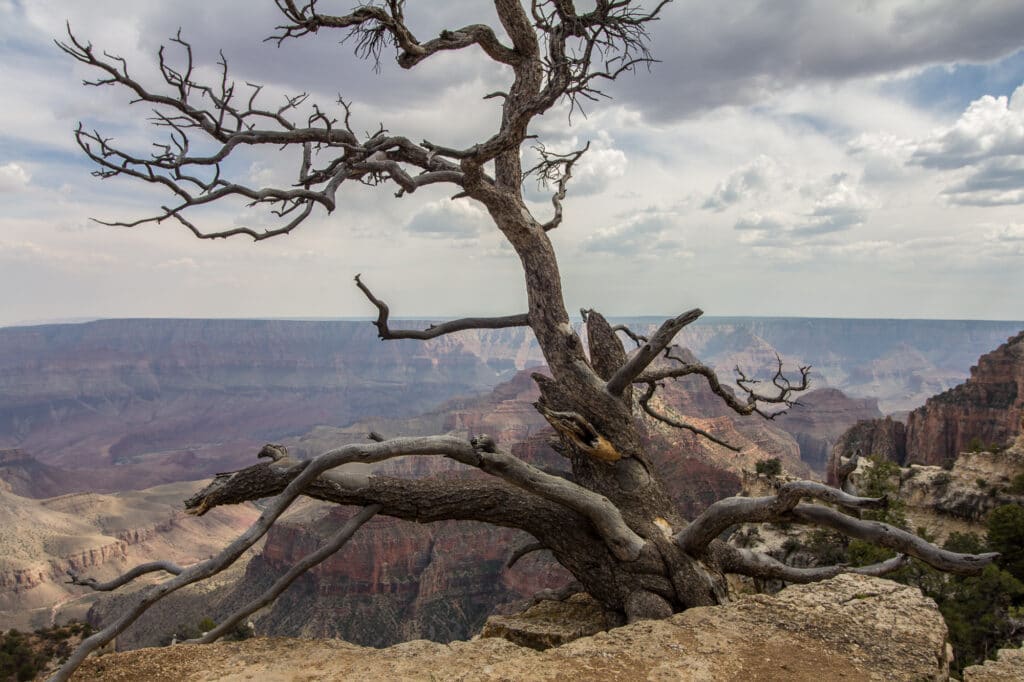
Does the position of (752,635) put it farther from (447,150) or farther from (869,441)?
(869,441)

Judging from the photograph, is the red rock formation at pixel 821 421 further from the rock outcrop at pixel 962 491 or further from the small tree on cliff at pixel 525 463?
the small tree on cliff at pixel 525 463

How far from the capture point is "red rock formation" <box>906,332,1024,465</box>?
46.5m

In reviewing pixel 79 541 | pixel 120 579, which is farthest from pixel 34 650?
pixel 79 541

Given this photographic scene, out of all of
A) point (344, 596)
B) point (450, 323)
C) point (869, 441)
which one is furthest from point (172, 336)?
point (450, 323)

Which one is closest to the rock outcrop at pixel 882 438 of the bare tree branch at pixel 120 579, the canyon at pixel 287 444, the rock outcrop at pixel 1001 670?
the canyon at pixel 287 444

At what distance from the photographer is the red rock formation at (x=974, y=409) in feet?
152

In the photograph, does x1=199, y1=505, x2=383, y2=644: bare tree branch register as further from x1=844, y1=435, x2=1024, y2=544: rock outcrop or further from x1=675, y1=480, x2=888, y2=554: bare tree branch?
x1=844, y1=435, x2=1024, y2=544: rock outcrop

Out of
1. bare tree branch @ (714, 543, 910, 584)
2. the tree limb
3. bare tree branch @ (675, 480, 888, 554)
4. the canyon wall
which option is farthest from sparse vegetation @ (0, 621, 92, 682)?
the canyon wall

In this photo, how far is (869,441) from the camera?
2096 inches

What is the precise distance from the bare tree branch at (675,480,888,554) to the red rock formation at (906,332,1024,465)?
1951 inches

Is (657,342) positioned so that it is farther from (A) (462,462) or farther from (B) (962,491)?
(B) (962,491)

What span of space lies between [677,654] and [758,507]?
182 cm

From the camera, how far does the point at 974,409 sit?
157 ft

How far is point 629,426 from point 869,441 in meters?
55.1
